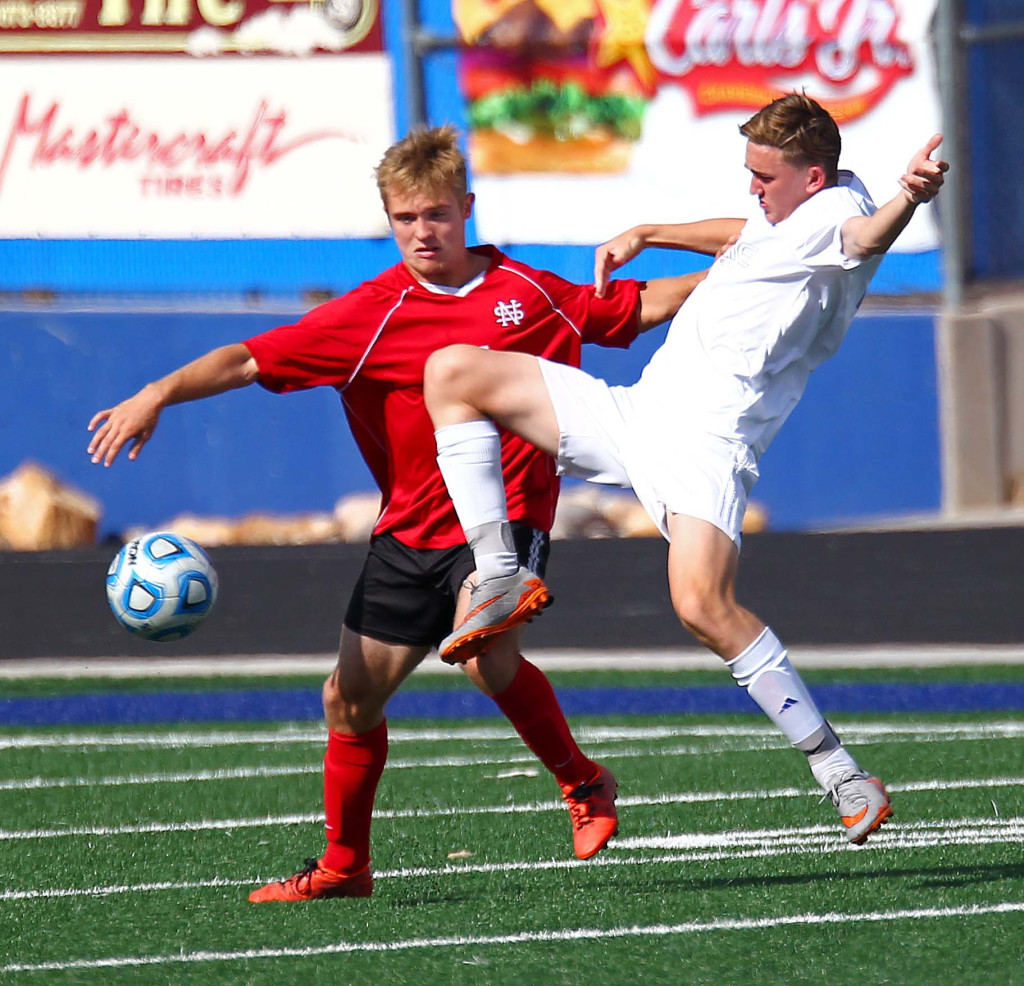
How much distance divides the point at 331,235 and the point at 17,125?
2603mm

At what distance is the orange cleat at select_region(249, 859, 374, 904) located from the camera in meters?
5.00

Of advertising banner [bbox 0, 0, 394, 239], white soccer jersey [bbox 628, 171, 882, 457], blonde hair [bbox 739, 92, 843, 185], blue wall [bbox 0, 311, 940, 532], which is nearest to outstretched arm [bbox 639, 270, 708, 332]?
white soccer jersey [bbox 628, 171, 882, 457]

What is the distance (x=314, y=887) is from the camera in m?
5.02

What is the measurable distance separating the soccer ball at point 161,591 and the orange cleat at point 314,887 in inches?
28.9

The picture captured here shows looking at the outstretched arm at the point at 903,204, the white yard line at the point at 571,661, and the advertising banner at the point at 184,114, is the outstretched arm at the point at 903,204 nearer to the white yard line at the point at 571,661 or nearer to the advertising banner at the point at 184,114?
the white yard line at the point at 571,661

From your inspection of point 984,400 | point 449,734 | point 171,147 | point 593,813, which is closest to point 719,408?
point 593,813

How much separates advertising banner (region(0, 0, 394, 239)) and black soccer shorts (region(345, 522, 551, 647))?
10.3m

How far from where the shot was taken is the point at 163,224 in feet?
49.8

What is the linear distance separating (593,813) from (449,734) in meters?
3.29

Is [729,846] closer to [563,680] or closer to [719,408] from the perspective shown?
[719,408]

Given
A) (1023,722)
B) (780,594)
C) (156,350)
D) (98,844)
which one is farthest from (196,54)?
(98,844)

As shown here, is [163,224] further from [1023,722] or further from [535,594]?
[535,594]

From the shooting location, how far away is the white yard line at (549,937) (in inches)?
168

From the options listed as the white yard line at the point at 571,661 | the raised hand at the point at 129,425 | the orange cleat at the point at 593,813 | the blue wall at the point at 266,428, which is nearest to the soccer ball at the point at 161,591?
the raised hand at the point at 129,425
